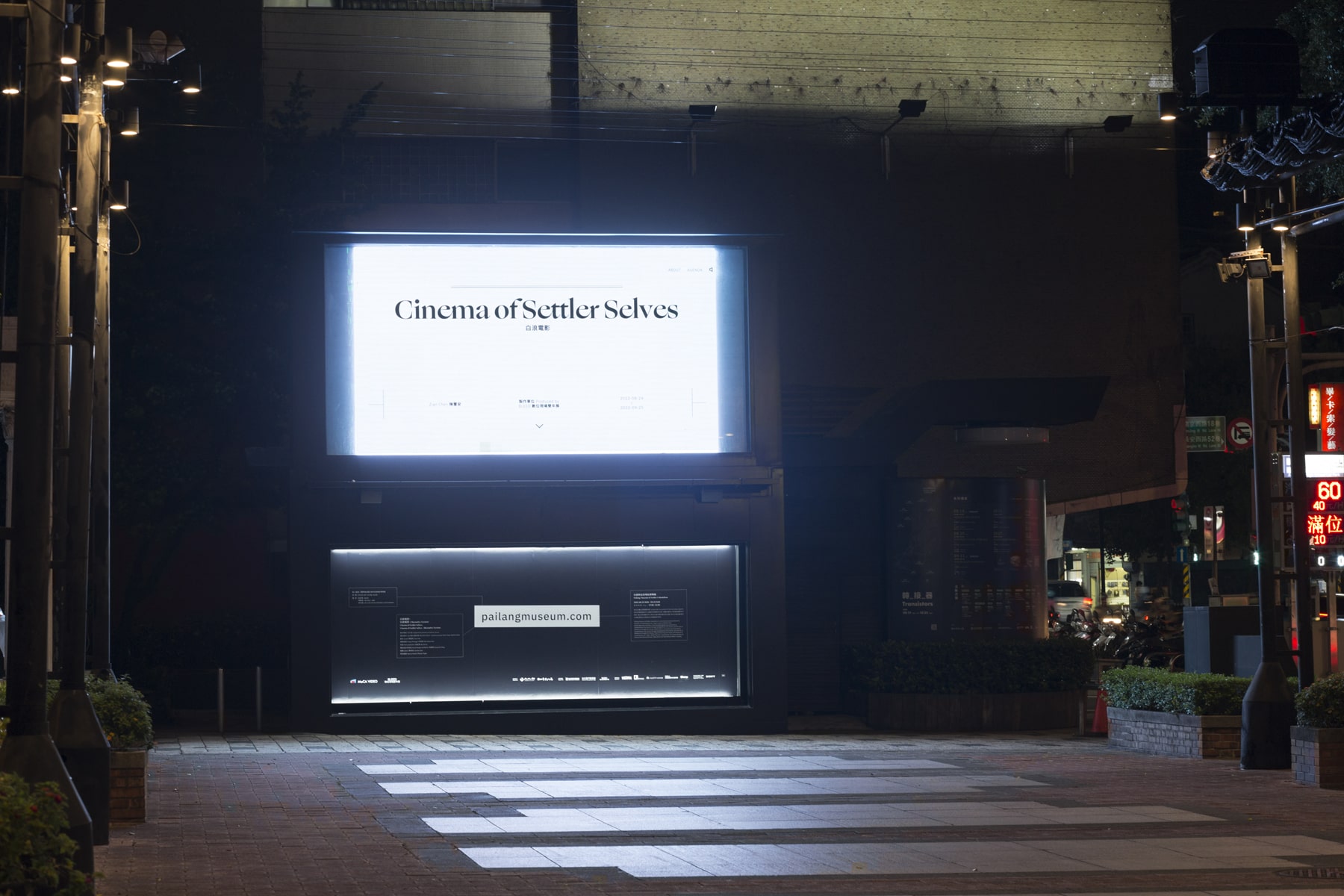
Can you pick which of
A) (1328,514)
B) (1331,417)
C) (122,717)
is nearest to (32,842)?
(122,717)

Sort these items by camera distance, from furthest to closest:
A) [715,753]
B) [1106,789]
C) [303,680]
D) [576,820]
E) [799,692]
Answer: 1. [799,692]
2. [303,680]
3. [715,753]
4. [1106,789]
5. [576,820]

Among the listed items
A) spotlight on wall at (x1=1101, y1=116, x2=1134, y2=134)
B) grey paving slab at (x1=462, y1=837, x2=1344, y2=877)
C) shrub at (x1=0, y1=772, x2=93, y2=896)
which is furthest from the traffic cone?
shrub at (x1=0, y1=772, x2=93, y2=896)

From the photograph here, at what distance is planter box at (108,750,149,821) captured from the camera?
1322 centimetres

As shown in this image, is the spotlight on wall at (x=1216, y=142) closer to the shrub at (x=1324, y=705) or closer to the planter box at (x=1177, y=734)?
the shrub at (x=1324, y=705)

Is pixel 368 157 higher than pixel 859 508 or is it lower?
higher

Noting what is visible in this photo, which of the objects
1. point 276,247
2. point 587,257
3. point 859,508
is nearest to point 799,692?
point 859,508

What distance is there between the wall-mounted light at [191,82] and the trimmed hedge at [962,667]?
38.7ft

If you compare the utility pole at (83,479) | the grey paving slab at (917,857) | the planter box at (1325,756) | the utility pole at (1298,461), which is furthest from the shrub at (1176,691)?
the utility pole at (83,479)

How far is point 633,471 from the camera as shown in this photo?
2211 centimetres

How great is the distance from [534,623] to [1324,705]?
1020 cm

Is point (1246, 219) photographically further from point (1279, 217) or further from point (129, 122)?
point (129, 122)

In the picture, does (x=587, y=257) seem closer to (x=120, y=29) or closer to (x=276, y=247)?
(x=276, y=247)

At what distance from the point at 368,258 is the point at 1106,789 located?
457 inches

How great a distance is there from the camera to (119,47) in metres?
13.6
